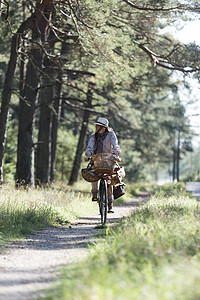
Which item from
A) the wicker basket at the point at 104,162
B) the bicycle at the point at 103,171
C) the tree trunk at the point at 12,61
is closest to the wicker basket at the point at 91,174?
the bicycle at the point at 103,171

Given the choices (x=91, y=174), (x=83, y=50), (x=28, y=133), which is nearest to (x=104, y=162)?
(x=91, y=174)

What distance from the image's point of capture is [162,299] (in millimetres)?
3164

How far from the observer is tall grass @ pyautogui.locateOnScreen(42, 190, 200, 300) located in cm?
334

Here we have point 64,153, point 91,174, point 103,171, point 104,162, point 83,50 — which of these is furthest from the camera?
point 64,153

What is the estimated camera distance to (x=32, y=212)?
30.3 ft

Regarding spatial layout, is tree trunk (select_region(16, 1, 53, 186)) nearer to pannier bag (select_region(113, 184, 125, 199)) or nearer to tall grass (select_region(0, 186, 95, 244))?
tall grass (select_region(0, 186, 95, 244))

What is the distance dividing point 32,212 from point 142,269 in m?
5.41

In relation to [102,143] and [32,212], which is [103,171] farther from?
[32,212]

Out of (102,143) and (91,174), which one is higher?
(102,143)

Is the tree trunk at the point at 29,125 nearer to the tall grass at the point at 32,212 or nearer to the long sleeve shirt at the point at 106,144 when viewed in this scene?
the tall grass at the point at 32,212

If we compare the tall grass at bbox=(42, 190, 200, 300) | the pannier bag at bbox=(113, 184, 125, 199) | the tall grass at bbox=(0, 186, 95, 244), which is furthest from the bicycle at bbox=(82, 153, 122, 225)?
the tall grass at bbox=(42, 190, 200, 300)

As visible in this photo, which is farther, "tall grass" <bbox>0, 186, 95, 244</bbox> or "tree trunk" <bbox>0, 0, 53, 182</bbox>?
"tree trunk" <bbox>0, 0, 53, 182</bbox>

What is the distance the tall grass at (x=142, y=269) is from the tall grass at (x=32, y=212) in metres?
2.71

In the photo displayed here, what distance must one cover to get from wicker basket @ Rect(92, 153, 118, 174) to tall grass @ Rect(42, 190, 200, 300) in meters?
2.87
